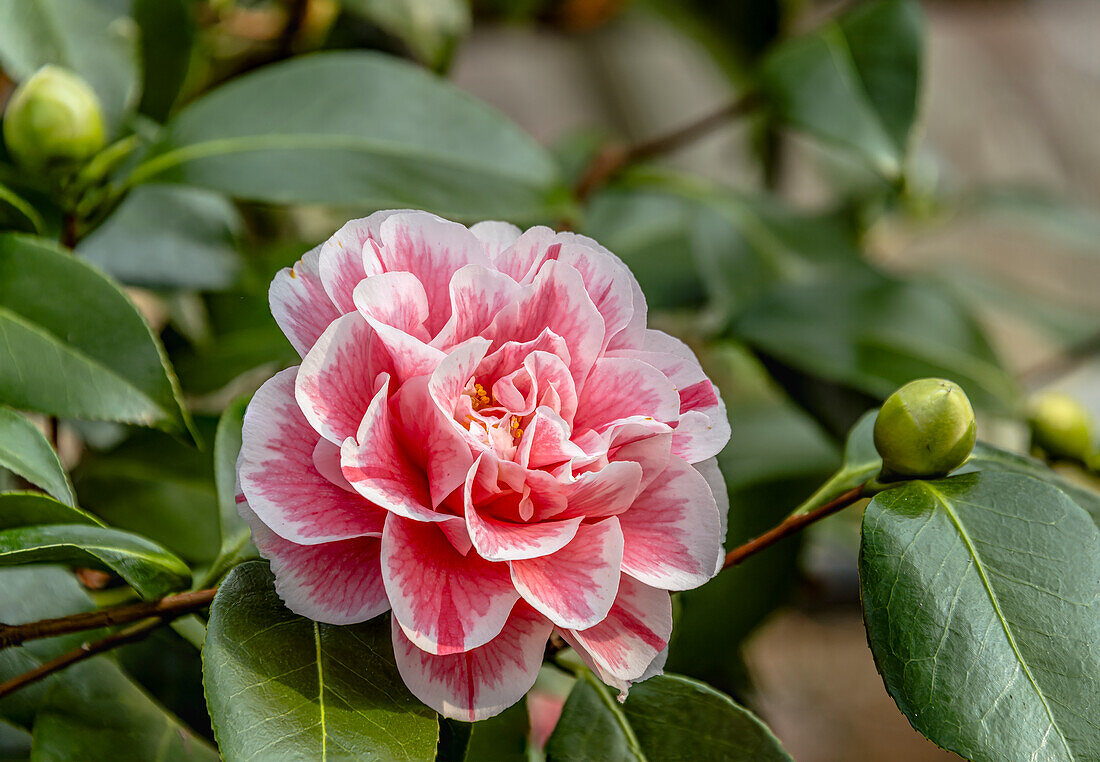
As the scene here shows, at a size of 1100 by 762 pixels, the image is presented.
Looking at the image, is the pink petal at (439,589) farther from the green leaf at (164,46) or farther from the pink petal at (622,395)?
the green leaf at (164,46)

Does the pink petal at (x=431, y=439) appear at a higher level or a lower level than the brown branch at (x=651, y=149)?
higher

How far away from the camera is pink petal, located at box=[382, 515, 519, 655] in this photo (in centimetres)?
33

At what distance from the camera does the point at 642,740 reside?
1.45 ft

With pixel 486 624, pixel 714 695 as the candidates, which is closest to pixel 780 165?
pixel 714 695

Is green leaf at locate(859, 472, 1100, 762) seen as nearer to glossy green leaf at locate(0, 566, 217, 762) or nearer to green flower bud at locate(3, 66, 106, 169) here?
glossy green leaf at locate(0, 566, 217, 762)

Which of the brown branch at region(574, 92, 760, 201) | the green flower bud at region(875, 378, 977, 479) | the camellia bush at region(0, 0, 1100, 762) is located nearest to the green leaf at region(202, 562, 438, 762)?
the camellia bush at region(0, 0, 1100, 762)

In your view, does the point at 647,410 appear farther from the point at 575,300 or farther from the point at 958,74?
the point at 958,74

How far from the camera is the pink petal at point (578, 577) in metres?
0.34

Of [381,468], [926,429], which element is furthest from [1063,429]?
[381,468]

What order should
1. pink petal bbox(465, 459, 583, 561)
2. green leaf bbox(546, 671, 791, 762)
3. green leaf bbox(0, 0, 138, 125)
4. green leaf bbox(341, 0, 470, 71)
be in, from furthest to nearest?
green leaf bbox(341, 0, 470, 71), green leaf bbox(0, 0, 138, 125), green leaf bbox(546, 671, 791, 762), pink petal bbox(465, 459, 583, 561)

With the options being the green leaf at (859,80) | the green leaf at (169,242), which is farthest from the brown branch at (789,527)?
the green leaf at (169,242)

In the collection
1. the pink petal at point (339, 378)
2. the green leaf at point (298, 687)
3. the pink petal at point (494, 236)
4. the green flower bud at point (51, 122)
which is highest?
the green flower bud at point (51, 122)

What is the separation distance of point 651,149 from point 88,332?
640 mm

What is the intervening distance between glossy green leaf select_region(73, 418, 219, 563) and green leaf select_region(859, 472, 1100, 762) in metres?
0.43
